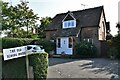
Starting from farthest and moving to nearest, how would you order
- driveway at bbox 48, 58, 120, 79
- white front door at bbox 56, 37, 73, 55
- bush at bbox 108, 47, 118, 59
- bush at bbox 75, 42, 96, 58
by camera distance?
white front door at bbox 56, 37, 73, 55 < bush at bbox 75, 42, 96, 58 < bush at bbox 108, 47, 118, 59 < driveway at bbox 48, 58, 120, 79

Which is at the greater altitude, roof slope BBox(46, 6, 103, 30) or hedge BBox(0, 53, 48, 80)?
roof slope BBox(46, 6, 103, 30)

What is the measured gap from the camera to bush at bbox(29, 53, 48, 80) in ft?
36.0

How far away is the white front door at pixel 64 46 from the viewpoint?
3347 cm

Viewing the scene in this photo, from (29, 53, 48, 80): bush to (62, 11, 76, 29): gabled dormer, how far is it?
2368 centimetres

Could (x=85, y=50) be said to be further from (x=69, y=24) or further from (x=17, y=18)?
(x=17, y=18)

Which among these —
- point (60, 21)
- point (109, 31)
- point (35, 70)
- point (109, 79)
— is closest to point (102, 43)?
point (109, 31)

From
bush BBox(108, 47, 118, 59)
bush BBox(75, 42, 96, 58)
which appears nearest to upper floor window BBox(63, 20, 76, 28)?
bush BBox(75, 42, 96, 58)

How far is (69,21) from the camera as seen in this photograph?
3547 cm

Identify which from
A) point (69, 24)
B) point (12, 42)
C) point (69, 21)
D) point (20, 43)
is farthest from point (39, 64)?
point (12, 42)

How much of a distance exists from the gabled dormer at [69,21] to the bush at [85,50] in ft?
19.8

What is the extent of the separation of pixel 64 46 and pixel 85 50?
6.65 meters

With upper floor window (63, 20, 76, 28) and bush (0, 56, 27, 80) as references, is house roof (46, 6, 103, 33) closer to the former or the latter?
upper floor window (63, 20, 76, 28)

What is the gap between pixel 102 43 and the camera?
30594 millimetres

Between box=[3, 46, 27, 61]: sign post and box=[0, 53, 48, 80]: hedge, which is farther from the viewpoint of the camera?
box=[0, 53, 48, 80]: hedge
